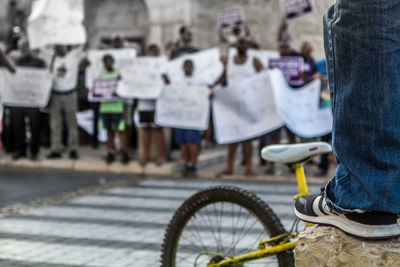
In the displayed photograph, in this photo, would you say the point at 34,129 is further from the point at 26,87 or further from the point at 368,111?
the point at 368,111

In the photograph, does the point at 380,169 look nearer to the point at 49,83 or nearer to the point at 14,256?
the point at 14,256

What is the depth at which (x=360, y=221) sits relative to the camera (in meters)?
2.04

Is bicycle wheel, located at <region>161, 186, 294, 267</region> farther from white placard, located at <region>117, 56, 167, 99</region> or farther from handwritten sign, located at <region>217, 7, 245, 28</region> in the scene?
handwritten sign, located at <region>217, 7, 245, 28</region>

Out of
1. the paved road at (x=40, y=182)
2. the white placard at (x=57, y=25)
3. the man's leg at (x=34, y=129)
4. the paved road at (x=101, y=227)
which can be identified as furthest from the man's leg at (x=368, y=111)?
the man's leg at (x=34, y=129)

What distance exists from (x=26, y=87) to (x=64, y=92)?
75 centimetres

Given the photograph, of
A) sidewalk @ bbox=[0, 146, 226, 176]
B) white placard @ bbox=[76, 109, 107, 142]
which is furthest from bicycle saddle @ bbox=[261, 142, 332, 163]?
white placard @ bbox=[76, 109, 107, 142]

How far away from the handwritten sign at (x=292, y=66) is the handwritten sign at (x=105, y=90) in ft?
9.51

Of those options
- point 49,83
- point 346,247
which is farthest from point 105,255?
point 49,83

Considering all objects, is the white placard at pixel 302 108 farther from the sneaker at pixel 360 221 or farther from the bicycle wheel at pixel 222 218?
the sneaker at pixel 360 221

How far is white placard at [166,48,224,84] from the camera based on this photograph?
10.0 metres

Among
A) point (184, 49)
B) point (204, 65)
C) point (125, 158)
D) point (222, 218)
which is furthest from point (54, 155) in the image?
point (222, 218)

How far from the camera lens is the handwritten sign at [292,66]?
958 centimetres

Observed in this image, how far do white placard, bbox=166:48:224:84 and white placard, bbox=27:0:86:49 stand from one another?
226 cm

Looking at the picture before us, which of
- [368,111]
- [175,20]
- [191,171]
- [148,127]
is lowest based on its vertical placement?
[191,171]
